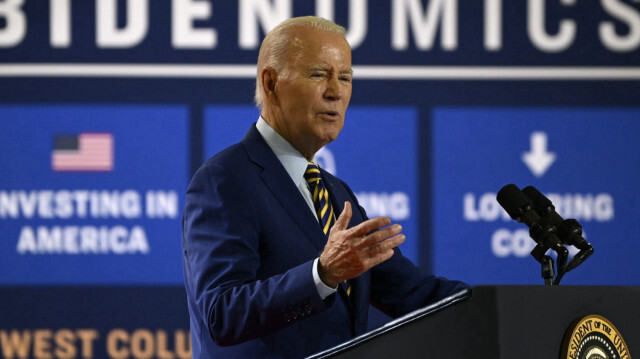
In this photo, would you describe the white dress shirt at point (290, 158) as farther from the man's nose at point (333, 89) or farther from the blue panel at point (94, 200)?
the blue panel at point (94, 200)

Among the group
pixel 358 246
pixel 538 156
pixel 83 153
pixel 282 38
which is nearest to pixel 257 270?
pixel 358 246

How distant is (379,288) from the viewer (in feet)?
5.62

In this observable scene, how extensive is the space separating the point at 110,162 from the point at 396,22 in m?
1.30

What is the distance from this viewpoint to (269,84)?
1.64 meters

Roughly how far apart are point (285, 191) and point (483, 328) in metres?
0.62


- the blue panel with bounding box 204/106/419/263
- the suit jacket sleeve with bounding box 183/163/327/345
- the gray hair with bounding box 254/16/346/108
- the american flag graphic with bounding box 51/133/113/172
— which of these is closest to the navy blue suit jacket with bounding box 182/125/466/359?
the suit jacket sleeve with bounding box 183/163/327/345

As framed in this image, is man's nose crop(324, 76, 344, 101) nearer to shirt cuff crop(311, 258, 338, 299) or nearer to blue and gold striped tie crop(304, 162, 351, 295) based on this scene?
blue and gold striped tie crop(304, 162, 351, 295)

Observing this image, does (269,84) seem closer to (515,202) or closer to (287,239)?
(287,239)

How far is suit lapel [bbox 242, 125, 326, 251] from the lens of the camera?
150cm

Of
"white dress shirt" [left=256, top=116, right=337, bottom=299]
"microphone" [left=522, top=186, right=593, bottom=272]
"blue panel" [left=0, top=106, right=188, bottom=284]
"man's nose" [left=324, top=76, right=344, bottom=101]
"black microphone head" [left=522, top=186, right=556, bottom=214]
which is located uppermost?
"man's nose" [left=324, top=76, right=344, bottom=101]

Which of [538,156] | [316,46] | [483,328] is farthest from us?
[538,156]

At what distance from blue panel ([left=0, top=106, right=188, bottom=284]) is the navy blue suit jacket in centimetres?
171

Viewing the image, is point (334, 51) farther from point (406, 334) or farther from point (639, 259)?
point (639, 259)

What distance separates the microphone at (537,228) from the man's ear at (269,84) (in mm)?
490
